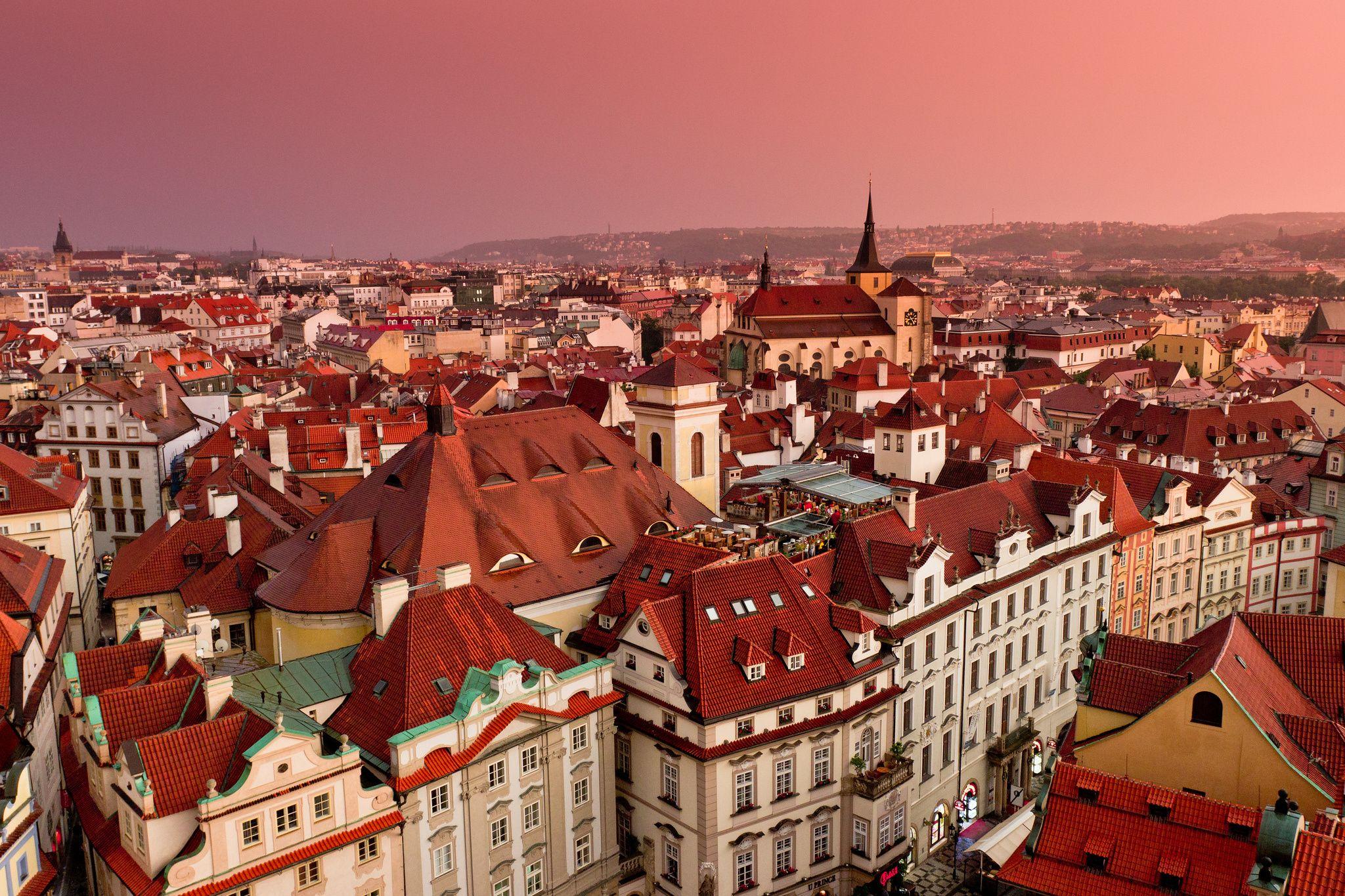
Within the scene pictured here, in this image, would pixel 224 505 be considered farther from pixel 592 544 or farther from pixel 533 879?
pixel 533 879

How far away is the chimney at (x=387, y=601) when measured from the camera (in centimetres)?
3288

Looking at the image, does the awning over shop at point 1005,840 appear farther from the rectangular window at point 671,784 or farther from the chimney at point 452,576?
the chimney at point 452,576

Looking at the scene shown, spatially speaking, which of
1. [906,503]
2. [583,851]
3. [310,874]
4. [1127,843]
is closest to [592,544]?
[583,851]

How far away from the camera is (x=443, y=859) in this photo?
98.4 feet

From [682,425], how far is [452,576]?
1840cm

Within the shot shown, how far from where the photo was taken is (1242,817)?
80.7ft

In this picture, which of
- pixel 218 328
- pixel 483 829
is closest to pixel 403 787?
pixel 483 829

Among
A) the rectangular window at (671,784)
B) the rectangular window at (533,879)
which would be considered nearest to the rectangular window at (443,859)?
the rectangular window at (533,879)

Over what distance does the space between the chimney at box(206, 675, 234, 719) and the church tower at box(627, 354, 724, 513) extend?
1005 inches

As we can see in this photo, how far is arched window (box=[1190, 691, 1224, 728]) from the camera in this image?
2845cm

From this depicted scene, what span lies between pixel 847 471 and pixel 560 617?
19.9 metres

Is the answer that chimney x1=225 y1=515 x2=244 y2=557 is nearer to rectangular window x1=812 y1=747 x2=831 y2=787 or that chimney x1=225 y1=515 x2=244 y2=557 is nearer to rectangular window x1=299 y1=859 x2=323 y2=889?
rectangular window x1=299 y1=859 x2=323 y2=889

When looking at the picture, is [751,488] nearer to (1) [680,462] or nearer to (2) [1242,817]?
(1) [680,462]

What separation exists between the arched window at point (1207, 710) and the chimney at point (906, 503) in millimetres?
15911
